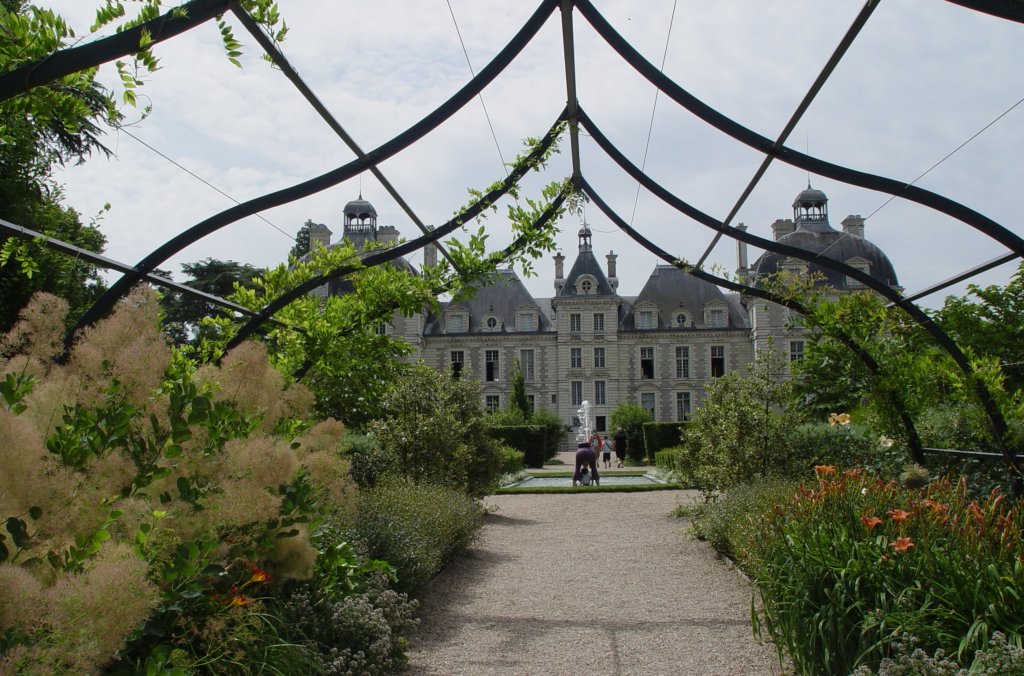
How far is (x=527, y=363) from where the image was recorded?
39.1 meters

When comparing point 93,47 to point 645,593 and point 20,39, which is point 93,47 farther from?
point 645,593

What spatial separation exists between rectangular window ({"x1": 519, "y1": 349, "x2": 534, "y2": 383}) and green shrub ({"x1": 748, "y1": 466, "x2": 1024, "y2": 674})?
3468cm

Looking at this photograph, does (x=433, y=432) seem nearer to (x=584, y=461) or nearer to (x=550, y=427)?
(x=584, y=461)

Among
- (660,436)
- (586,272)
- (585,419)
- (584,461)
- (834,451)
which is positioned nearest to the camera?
(834,451)

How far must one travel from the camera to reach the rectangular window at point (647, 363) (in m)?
39.1

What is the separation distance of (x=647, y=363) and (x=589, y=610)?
34580 mm

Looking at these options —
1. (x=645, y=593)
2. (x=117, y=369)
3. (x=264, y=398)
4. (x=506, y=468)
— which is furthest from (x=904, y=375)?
(x=506, y=468)

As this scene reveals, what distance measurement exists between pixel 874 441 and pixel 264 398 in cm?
766

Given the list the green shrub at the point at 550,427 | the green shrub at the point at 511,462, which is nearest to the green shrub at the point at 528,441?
the green shrub at the point at 550,427

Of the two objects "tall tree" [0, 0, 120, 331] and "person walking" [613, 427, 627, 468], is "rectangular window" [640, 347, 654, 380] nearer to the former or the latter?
"person walking" [613, 427, 627, 468]

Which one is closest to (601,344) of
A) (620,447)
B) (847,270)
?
(620,447)

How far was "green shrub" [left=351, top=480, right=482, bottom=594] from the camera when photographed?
5359 mm

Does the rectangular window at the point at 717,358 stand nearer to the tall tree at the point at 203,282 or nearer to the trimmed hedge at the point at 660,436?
the trimmed hedge at the point at 660,436

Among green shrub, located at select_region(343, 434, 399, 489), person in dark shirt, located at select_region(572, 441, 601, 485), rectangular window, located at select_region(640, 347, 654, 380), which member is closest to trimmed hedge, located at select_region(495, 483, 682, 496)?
person in dark shirt, located at select_region(572, 441, 601, 485)
